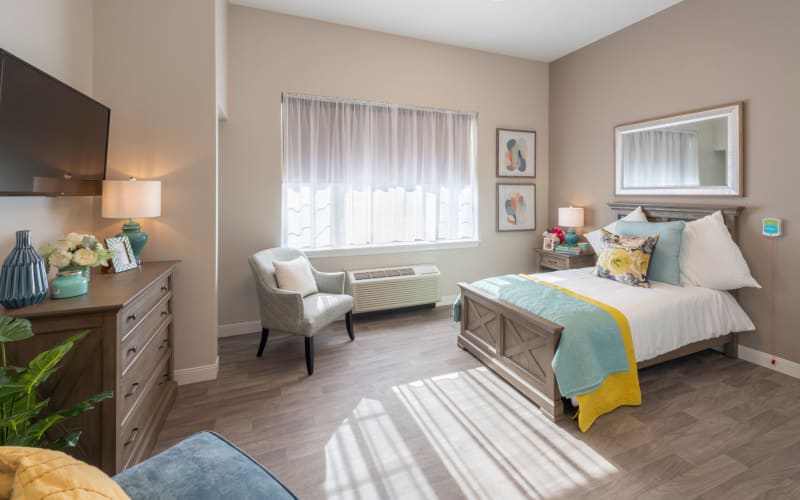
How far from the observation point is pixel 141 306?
76.2 inches

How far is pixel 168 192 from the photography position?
2.64 metres

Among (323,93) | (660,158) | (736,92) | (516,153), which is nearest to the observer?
(736,92)

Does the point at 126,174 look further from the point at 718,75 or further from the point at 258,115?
the point at 718,75

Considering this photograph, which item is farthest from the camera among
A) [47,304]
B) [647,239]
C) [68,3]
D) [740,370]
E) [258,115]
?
[258,115]

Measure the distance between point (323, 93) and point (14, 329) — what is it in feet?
11.1

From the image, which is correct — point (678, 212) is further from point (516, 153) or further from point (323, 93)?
point (323, 93)

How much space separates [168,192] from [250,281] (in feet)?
4.51

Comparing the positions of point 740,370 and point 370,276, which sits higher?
point 370,276

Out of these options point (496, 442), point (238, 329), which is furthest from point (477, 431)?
point (238, 329)

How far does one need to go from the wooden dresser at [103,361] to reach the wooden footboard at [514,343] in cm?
225

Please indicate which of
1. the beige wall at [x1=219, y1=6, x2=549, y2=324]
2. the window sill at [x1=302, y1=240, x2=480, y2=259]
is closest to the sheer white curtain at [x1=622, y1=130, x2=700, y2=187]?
the beige wall at [x1=219, y1=6, x2=549, y2=324]

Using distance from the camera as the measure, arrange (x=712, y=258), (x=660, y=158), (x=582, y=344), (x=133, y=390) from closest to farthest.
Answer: (x=133, y=390), (x=582, y=344), (x=712, y=258), (x=660, y=158)

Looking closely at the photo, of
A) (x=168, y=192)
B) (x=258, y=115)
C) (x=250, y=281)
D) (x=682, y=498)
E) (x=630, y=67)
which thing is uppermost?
(x=630, y=67)

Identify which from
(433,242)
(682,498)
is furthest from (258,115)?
(682,498)
